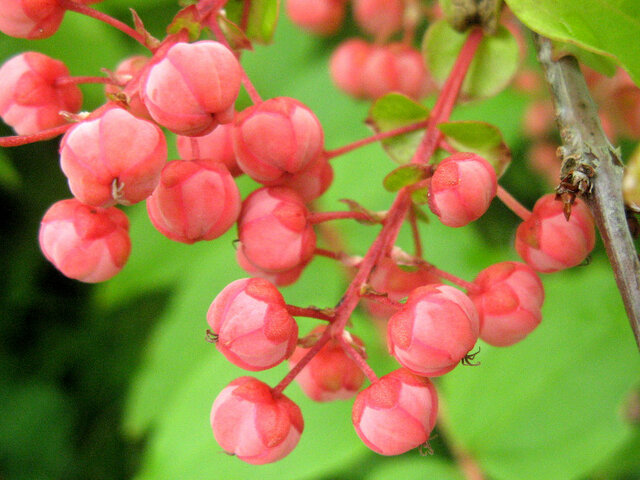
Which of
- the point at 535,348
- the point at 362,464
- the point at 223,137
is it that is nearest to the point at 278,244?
the point at 223,137

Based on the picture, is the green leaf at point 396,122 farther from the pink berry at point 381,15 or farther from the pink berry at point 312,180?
the pink berry at point 381,15

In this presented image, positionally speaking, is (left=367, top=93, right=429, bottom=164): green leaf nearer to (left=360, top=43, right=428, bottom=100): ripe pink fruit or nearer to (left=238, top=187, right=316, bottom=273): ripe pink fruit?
(left=238, top=187, right=316, bottom=273): ripe pink fruit

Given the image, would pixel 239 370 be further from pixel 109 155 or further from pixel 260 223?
pixel 109 155

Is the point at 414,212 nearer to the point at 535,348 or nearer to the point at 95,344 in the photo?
the point at 535,348

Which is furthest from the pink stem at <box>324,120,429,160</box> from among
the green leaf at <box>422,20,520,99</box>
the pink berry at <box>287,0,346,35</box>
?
the pink berry at <box>287,0,346,35</box>

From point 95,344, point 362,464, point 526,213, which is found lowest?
point 95,344

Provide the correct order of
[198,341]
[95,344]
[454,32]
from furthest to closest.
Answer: [95,344]
[198,341]
[454,32]

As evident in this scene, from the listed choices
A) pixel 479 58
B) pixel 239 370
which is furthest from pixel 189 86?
pixel 239 370
